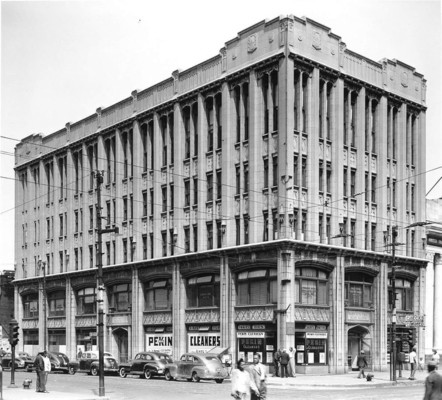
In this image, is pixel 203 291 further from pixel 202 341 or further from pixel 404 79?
pixel 404 79

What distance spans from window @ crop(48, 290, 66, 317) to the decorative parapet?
2061 centimetres

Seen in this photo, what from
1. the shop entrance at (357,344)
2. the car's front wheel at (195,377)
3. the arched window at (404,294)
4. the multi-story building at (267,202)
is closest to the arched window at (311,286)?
the multi-story building at (267,202)

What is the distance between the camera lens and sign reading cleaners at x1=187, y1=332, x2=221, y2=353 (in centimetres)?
5497

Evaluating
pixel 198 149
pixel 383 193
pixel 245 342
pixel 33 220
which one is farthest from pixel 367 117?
pixel 33 220

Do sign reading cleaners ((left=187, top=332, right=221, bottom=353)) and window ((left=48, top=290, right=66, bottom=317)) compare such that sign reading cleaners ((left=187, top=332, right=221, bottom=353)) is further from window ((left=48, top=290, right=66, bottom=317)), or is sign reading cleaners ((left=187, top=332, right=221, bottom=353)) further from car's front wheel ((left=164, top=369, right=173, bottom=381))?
window ((left=48, top=290, right=66, bottom=317))

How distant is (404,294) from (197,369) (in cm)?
2345

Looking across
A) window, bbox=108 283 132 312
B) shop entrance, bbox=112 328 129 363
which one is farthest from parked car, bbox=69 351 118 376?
window, bbox=108 283 132 312

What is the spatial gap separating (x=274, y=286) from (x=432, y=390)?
33897 mm

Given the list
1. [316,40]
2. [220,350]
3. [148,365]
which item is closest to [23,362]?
[148,365]

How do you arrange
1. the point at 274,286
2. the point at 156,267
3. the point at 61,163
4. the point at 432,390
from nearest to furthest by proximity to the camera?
the point at 432,390, the point at 274,286, the point at 156,267, the point at 61,163

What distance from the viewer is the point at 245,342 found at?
5259 cm

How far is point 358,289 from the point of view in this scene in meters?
55.4

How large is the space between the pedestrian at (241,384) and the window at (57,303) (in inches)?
2194

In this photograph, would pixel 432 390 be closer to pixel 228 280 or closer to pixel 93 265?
pixel 228 280
